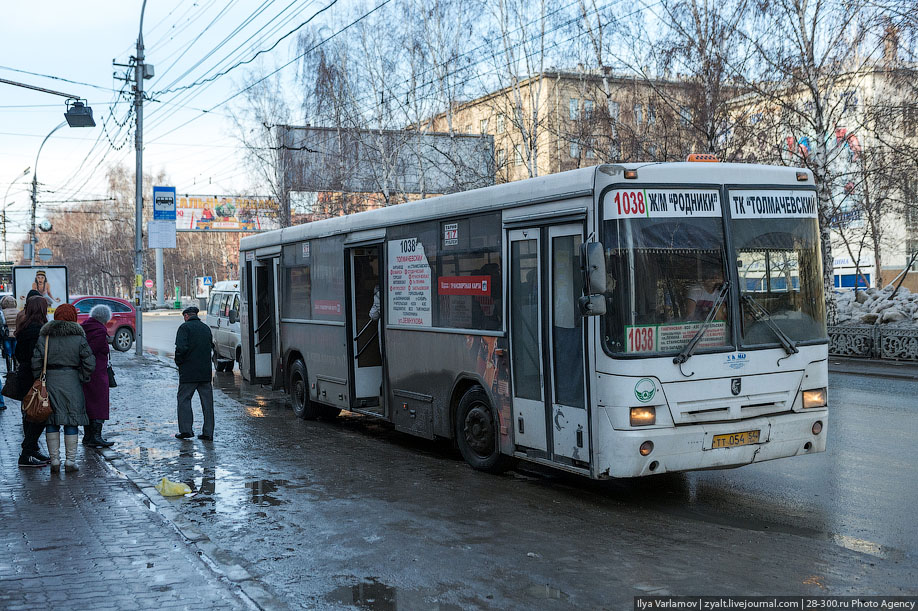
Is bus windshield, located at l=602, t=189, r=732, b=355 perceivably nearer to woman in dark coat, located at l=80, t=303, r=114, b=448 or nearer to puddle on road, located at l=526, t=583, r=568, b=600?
puddle on road, located at l=526, t=583, r=568, b=600

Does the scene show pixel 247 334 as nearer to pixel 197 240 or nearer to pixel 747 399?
pixel 747 399

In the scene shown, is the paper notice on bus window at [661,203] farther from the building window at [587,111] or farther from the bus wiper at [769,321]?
the building window at [587,111]

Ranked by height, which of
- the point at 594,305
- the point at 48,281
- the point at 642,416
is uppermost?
the point at 48,281

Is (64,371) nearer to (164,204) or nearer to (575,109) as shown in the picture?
(164,204)

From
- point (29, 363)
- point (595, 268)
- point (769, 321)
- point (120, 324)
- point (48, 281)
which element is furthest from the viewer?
point (120, 324)

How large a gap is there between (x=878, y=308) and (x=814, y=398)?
1935 centimetres

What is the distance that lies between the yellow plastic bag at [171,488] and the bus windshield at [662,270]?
4.16 metres

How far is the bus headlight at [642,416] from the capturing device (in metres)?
7.19

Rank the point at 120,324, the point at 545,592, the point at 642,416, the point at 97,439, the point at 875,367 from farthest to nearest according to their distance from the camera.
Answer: the point at 120,324 → the point at 875,367 → the point at 97,439 → the point at 642,416 → the point at 545,592

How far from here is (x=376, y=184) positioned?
34719mm

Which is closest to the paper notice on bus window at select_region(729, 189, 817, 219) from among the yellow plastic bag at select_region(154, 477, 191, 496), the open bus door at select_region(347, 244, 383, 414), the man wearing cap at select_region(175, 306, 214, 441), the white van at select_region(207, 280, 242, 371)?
the open bus door at select_region(347, 244, 383, 414)

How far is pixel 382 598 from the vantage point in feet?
17.7

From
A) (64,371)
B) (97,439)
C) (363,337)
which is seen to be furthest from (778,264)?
(97,439)

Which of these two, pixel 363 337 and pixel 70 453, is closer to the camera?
pixel 70 453
